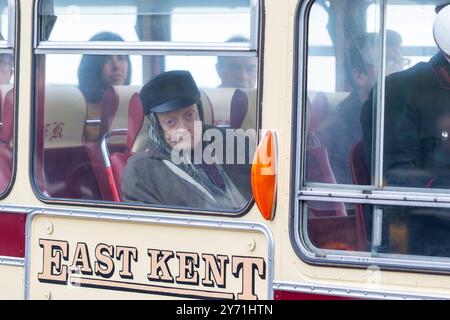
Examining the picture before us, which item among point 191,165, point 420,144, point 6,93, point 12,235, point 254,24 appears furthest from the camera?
point 6,93

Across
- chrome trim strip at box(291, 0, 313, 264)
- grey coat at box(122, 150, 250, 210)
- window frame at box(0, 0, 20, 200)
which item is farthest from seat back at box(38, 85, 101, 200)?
chrome trim strip at box(291, 0, 313, 264)

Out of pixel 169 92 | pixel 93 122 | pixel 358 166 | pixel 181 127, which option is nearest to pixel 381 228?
pixel 358 166

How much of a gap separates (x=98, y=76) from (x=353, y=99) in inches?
47.3

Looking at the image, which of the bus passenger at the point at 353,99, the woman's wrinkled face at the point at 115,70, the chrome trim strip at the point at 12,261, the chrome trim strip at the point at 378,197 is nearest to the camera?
the chrome trim strip at the point at 378,197

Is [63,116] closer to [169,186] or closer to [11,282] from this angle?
[169,186]

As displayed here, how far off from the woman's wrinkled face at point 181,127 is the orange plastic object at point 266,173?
413 mm

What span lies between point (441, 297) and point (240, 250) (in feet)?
2.62

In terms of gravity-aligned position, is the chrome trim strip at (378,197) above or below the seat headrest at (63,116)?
below

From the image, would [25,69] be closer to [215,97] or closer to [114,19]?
[114,19]

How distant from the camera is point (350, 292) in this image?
134 inches

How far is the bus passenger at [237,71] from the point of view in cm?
364

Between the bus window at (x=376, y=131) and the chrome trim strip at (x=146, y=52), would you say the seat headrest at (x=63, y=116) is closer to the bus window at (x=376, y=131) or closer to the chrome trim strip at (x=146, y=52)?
the chrome trim strip at (x=146, y=52)

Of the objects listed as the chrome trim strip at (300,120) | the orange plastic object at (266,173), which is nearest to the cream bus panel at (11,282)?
the orange plastic object at (266,173)

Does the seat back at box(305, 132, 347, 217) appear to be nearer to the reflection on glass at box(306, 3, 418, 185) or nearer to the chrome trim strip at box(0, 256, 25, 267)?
the reflection on glass at box(306, 3, 418, 185)
